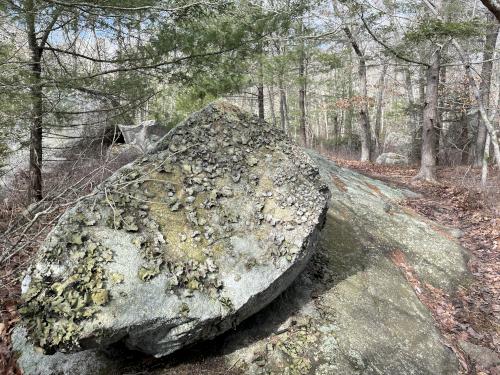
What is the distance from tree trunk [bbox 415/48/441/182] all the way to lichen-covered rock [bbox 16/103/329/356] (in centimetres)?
683

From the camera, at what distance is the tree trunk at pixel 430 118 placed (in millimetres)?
9086

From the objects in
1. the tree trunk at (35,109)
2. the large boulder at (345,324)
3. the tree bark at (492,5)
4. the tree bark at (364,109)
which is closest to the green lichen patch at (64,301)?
the large boulder at (345,324)

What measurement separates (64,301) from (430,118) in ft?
30.9

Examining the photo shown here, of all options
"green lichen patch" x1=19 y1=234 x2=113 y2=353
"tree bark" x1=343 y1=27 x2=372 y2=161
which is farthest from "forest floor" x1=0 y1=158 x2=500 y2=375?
"tree bark" x1=343 y1=27 x2=372 y2=161

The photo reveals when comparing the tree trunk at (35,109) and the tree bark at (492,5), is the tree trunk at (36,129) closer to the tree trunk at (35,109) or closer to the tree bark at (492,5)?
the tree trunk at (35,109)

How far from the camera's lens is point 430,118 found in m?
9.24

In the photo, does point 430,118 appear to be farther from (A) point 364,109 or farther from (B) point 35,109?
(B) point 35,109

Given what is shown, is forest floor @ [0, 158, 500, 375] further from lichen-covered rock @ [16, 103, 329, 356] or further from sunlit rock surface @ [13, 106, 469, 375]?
lichen-covered rock @ [16, 103, 329, 356]

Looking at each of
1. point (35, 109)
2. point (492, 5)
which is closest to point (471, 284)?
point (492, 5)

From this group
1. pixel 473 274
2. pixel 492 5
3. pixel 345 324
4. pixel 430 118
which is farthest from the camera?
pixel 430 118

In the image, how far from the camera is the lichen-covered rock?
7.99 feet

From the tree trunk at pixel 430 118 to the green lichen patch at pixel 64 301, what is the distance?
916 centimetres

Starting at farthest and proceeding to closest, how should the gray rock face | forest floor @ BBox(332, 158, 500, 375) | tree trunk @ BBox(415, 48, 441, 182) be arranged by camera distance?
1. the gray rock face
2. tree trunk @ BBox(415, 48, 441, 182)
3. forest floor @ BBox(332, 158, 500, 375)

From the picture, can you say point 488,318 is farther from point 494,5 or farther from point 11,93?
point 11,93
